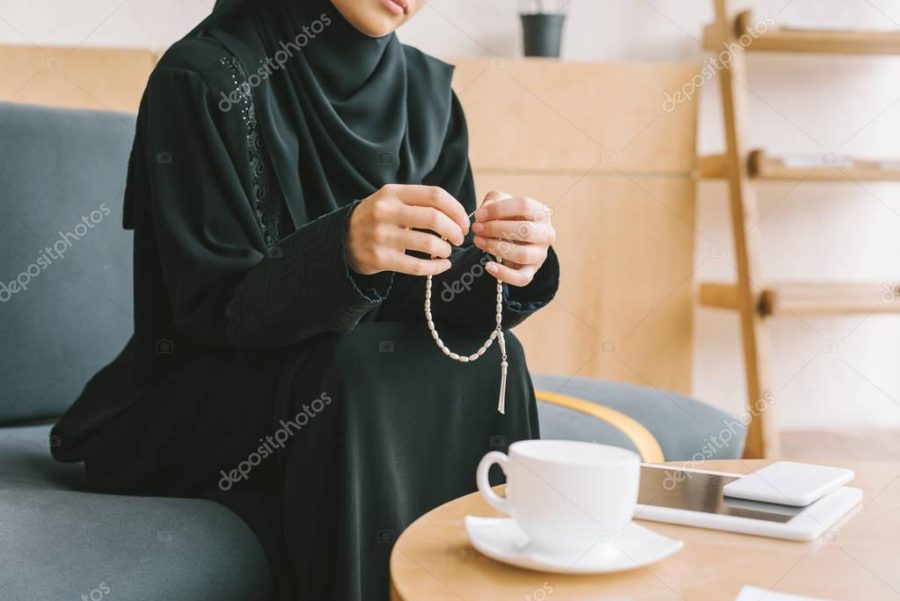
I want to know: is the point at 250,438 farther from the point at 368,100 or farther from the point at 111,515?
the point at 368,100

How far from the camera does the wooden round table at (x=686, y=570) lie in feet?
2.05

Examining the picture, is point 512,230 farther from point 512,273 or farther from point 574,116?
point 574,116

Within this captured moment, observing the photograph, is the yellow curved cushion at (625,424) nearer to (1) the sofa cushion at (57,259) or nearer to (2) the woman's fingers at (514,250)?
(2) the woman's fingers at (514,250)

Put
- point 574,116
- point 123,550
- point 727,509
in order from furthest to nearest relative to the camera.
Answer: point 574,116 → point 123,550 → point 727,509

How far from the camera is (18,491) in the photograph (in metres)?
1.06

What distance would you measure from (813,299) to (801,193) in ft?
1.58

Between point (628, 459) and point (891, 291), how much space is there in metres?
2.19

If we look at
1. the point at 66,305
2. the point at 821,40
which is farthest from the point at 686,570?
the point at 821,40

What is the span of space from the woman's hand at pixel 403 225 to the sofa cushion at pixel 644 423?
0.51 m
